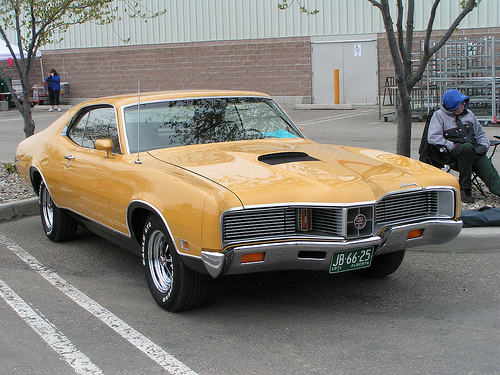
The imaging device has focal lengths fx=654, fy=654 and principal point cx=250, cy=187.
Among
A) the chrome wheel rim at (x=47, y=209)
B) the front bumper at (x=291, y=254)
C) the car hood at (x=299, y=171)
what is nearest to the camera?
the front bumper at (x=291, y=254)

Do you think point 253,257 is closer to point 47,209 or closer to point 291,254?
point 291,254

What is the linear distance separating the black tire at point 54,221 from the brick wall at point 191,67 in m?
19.3

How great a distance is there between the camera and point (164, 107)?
5.50m

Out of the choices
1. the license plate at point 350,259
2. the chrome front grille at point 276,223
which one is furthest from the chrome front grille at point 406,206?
the chrome front grille at point 276,223

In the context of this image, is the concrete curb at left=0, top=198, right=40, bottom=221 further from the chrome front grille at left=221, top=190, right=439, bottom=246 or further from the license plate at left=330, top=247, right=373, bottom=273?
the license plate at left=330, top=247, right=373, bottom=273

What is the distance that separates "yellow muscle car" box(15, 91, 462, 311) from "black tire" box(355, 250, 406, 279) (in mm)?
12

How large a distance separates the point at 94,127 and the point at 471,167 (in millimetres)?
3958

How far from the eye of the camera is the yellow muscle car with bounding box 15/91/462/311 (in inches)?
158

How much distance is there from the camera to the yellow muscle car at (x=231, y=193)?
400 centimetres

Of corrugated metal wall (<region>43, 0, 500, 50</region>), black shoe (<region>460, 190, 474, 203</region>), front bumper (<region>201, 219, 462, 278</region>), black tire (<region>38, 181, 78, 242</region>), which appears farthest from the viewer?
corrugated metal wall (<region>43, 0, 500, 50</region>)

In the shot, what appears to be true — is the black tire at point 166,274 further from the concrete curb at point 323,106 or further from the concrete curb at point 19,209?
the concrete curb at point 323,106

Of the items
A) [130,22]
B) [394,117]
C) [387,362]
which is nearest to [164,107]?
[387,362]

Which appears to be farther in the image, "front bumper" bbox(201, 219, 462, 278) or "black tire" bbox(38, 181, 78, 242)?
"black tire" bbox(38, 181, 78, 242)

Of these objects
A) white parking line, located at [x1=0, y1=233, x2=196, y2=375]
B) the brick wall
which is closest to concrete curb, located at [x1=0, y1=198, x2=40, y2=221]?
white parking line, located at [x1=0, y1=233, x2=196, y2=375]
